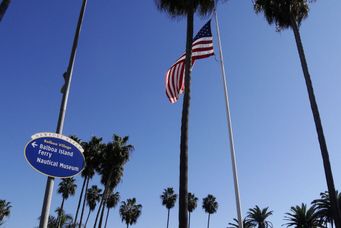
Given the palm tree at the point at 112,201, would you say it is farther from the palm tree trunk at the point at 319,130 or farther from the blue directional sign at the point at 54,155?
the blue directional sign at the point at 54,155

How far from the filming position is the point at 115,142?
48.3 meters

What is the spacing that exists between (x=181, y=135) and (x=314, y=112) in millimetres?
7597

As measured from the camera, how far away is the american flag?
18344mm

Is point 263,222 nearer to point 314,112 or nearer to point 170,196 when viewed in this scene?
point 170,196

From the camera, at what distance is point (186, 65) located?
15859 millimetres

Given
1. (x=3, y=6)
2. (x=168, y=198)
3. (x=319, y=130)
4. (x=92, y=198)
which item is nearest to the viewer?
(x=3, y=6)

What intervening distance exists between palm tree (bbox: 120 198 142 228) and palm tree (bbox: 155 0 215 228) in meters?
73.4

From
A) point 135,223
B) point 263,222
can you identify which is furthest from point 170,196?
point 263,222

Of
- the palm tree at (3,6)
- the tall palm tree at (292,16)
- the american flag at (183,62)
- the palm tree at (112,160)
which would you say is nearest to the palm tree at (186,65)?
the american flag at (183,62)

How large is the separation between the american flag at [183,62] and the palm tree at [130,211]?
70.4m

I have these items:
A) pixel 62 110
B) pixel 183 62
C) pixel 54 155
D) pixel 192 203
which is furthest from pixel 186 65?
pixel 192 203

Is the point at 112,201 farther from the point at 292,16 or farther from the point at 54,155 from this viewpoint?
the point at 54,155

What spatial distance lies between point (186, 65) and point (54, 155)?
33.5ft

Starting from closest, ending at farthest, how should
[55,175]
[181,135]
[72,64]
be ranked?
1. [55,175]
2. [72,64]
3. [181,135]
